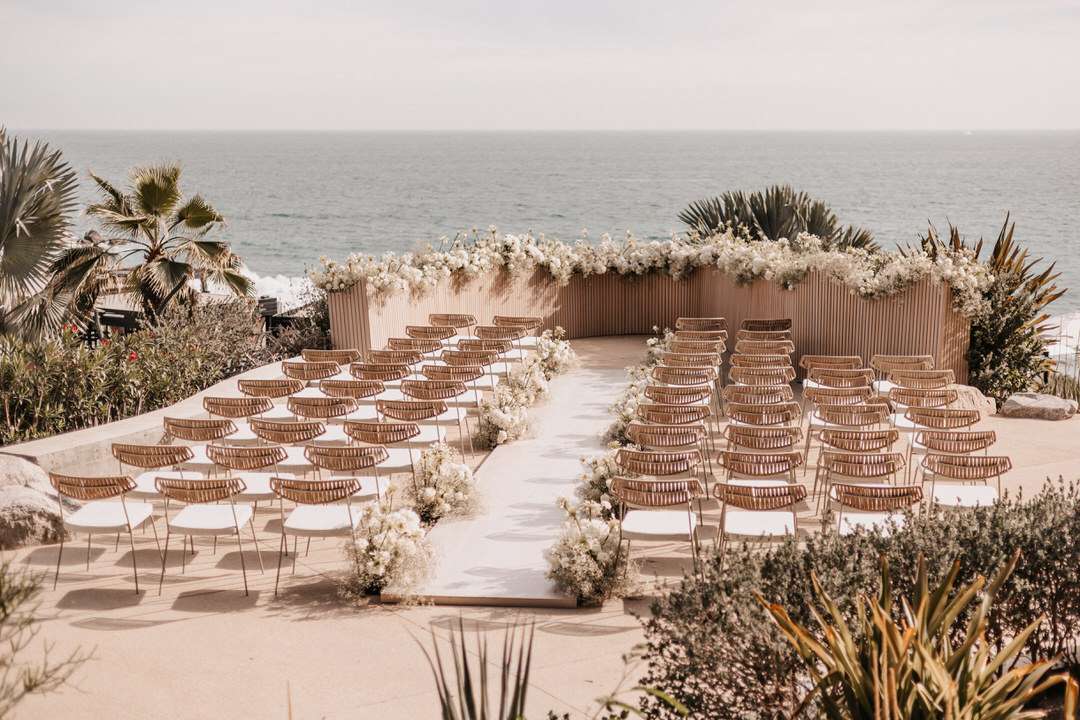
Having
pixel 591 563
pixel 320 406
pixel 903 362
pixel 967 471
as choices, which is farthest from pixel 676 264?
pixel 591 563

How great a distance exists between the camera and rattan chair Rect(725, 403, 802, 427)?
934 cm

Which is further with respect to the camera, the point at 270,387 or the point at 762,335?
the point at 762,335

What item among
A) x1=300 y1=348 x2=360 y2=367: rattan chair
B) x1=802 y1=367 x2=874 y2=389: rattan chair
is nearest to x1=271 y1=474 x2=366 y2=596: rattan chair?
x1=300 y1=348 x2=360 y2=367: rattan chair

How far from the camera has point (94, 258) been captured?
44.1ft

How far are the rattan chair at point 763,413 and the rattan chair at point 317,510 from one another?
360cm

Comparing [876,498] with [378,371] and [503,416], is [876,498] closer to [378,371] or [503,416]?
[503,416]

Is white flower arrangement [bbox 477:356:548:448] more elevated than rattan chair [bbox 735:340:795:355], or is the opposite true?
rattan chair [bbox 735:340:795:355]

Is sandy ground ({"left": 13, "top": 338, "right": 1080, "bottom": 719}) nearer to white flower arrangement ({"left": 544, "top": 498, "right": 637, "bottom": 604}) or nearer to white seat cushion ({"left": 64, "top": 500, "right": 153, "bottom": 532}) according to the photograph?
white flower arrangement ({"left": 544, "top": 498, "right": 637, "bottom": 604})

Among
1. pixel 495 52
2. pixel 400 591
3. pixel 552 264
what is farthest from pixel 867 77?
pixel 400 591

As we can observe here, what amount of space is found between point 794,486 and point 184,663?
3.93 metres

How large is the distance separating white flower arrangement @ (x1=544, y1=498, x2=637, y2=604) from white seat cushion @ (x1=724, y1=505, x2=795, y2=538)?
719 millimetres

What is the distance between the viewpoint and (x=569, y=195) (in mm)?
93250

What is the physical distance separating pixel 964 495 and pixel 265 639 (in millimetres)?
4920

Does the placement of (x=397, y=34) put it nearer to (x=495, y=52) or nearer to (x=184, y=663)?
(x=495, y=52)
